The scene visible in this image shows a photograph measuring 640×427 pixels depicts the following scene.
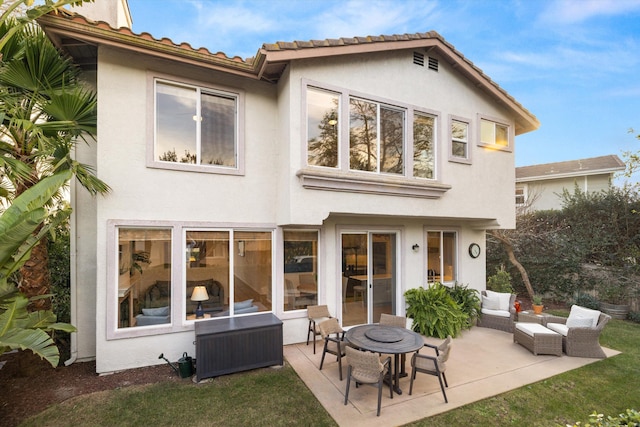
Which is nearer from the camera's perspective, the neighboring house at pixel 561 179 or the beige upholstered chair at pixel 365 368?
the beige upholstered chair at pixel 365 368

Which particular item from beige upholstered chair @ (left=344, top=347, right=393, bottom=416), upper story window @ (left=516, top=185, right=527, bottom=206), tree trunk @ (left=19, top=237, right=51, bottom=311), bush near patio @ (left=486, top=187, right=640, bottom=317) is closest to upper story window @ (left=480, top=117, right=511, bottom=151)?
bush near patio @ (left=486, top=187, right=640, bottom=317)

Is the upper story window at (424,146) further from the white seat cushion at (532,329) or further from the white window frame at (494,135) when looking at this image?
the white seat cushion at (532,329)

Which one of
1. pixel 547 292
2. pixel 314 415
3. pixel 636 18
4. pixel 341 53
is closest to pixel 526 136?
pixel 636 18

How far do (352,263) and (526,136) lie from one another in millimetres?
9460

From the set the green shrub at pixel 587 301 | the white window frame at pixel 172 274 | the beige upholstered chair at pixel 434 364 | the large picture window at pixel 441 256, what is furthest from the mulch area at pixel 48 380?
the green shrub at pixel 587 301

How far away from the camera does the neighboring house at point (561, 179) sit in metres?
20.2

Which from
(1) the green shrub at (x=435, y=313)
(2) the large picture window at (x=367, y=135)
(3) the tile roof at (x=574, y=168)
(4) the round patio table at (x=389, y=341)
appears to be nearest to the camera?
(4) the round patio table at (x=389, y=341)

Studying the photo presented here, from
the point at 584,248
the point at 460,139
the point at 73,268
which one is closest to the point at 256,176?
the point at 73,268

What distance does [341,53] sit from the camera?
7.61m

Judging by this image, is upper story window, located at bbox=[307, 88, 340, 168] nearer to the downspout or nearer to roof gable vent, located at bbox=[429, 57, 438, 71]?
roof gable vent, located at bbox=[429, 57, 438, 71]

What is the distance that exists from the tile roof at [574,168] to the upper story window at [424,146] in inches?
686

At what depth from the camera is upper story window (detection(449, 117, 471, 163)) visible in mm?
9797

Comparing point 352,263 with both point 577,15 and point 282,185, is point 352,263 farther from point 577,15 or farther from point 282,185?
point 577,15

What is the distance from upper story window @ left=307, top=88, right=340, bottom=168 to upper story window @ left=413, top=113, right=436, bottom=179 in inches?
108
